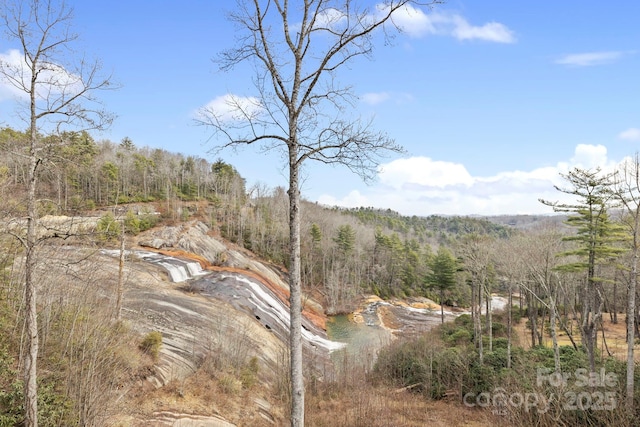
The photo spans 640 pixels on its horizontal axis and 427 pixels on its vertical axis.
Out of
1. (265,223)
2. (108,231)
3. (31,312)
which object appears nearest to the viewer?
(31,312)

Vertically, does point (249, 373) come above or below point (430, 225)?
below

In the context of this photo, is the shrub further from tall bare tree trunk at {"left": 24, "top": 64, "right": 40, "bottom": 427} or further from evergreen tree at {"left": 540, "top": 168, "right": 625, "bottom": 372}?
evergreen tree at {"left": 540, "top": 168, "right": 625, "bottom": 372}

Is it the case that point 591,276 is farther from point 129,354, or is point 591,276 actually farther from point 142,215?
point 142,215

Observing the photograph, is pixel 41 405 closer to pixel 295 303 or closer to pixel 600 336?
pixel 295 303

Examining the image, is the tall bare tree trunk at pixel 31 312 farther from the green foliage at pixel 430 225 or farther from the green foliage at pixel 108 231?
the green foliage at pixel 430 225

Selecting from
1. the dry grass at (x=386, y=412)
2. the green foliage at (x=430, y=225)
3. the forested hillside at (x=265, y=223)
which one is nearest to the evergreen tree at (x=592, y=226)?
the dry grass at (x=386, y=412)

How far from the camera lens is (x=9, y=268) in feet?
36.6

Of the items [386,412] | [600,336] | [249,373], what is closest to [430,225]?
[600,336]

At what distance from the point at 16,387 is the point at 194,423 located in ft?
16.5

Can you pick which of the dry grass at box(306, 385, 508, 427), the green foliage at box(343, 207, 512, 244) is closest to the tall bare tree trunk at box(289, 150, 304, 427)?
the dry grass at box(306, 385, 508, 427)

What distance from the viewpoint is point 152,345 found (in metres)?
13.4

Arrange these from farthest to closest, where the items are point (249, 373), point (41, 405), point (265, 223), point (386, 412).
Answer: point (265, 223) < point (249, 373) < point (386, 412) < point (41, 405)

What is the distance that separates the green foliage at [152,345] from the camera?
13.2 m

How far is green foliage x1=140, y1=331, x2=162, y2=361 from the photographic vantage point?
13164 millimetres
